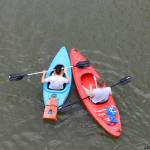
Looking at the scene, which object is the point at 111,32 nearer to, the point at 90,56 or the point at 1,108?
the point at 90,56

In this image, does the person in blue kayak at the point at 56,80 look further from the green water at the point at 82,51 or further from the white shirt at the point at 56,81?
the green water at the point at 82,51

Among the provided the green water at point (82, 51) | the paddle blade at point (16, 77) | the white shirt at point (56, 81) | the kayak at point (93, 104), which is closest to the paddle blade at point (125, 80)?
the green water at point (82, 51)

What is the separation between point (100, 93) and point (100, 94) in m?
0.05

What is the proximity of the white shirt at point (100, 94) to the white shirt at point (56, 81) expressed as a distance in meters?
1.19

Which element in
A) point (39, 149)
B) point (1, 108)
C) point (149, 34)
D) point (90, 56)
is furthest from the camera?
point (149, 34)

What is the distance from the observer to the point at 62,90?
16516 mm

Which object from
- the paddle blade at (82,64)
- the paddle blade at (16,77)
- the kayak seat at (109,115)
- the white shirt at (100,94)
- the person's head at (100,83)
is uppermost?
the paddle blade at (82,64)

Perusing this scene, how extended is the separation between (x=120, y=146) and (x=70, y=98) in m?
2.74

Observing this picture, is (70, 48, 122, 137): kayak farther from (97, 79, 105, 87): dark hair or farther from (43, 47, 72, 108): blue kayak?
(97, 79, 105, 87): dark hair

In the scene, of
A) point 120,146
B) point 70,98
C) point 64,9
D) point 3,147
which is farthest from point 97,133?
point 64,9

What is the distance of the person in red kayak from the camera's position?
15.8 m

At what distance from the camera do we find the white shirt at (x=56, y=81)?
16.5 meters

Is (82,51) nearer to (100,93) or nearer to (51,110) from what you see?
(100,93)

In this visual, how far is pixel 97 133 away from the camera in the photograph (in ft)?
50.5
